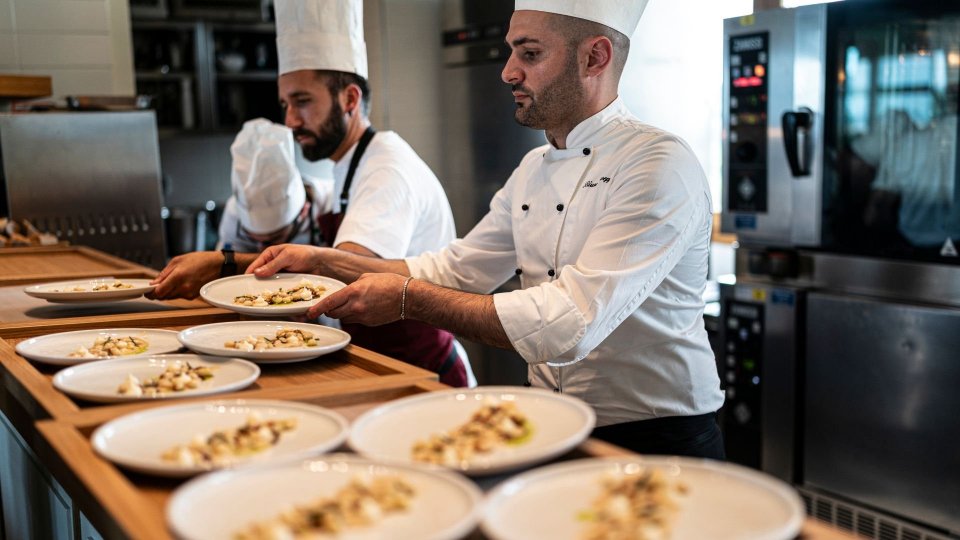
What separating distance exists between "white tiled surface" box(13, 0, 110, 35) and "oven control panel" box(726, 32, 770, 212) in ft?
12.0

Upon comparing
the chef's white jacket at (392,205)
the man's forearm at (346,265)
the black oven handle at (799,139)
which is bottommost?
the man's forearm at (346,265)

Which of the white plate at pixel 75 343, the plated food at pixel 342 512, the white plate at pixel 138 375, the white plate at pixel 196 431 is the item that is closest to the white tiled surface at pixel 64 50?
the white plate at pixel 75 343

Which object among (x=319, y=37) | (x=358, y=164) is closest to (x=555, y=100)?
(x=358, y=164)

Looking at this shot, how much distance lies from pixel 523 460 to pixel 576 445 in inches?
4.7

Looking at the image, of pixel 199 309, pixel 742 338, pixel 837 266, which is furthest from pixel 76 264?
pixel 837 266

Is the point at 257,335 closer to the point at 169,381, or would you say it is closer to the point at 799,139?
the point at 169,381

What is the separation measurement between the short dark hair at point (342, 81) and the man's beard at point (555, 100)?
3.79 feet

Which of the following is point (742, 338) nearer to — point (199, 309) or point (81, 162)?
point (199, 309)

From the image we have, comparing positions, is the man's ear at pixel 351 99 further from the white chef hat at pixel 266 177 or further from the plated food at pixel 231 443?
the plated food at pixel 231 443

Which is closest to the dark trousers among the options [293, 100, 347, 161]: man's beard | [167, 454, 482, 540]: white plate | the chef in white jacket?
the chef in white jacket

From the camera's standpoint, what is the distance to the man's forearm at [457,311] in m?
1.82

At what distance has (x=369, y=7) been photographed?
170 inches

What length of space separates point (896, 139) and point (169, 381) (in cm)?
194

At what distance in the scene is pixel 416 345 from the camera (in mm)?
2783
